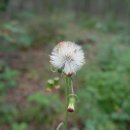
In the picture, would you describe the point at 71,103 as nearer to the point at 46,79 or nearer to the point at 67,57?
the point at 67,57

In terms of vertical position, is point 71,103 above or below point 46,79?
below

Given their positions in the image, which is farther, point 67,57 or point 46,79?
point 46,79

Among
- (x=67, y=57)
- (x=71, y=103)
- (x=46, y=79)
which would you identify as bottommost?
(x=71, y=103)

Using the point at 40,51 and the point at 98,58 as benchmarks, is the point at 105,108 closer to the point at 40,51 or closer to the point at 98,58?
the point at 98,58

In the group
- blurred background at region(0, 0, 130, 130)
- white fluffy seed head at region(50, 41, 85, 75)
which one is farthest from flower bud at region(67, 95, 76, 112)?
blurred background at region(0, 0, 130, 130)

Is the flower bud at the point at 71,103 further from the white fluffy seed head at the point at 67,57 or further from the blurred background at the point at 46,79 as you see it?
the blurred background at the point at 46,79

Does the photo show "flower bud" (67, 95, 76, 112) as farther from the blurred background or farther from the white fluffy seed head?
the blurred background

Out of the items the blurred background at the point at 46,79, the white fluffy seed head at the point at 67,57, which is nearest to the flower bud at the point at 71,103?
the white fluffy seed head at the point at 67,57

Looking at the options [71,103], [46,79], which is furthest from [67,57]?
[46,79]
